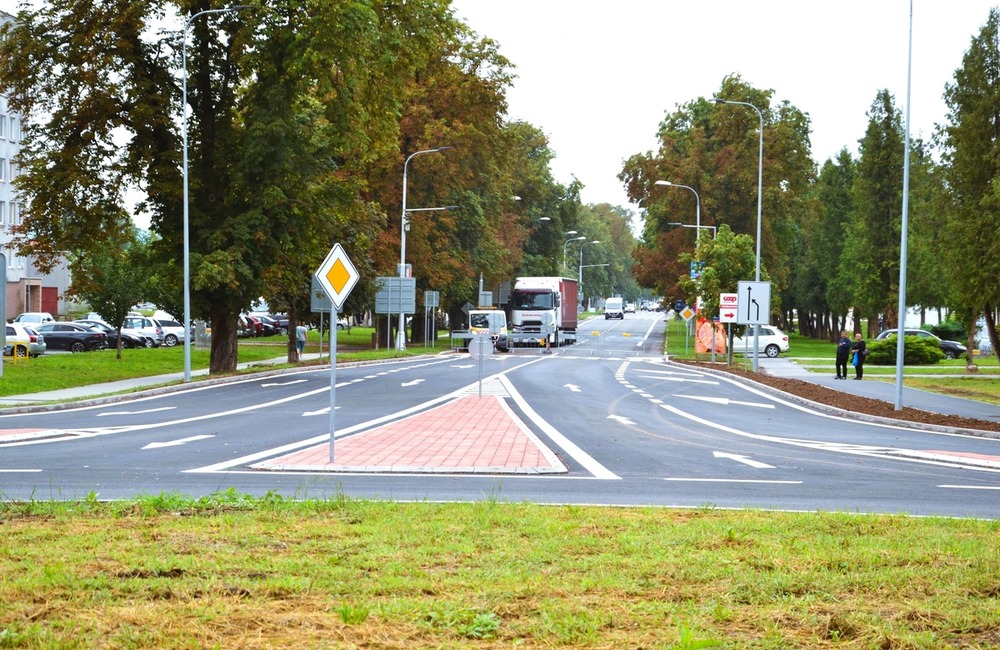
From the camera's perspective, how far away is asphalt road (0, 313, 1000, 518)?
12570mm

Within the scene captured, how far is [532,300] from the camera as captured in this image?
245 ft

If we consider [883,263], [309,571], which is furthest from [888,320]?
[309,571]

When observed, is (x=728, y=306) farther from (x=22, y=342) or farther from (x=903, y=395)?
(x=22, y=342)

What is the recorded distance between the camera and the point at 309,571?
7066 mm

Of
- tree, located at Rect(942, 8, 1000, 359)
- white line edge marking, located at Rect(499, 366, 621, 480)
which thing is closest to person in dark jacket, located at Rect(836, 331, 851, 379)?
tree, located at Rect(942, 8, 1000, 359)

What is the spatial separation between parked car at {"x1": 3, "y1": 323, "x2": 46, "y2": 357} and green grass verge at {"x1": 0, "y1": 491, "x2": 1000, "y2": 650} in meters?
41.4

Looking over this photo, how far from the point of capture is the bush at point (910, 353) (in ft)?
184

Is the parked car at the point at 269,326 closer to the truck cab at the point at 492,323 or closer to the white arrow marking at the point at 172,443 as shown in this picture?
the truck cab at the point at 492,323

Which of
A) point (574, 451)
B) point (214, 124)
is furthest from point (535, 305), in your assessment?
point (574, 451)

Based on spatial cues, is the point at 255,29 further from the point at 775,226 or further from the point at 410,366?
the point at 775,226

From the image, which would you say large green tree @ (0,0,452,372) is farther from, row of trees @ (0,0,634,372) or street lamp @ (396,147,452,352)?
street lamp @ (396,147,452,352)

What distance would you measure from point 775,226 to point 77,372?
5109cm

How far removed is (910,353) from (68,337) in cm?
4101

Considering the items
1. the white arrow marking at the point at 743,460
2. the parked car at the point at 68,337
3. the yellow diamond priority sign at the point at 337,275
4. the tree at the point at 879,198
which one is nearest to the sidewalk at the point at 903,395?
the white arrow marking at the point at 743,460
